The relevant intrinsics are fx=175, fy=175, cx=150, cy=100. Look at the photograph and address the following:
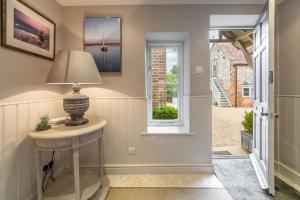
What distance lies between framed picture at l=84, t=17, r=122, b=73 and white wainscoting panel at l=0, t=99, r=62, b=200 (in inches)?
35.5

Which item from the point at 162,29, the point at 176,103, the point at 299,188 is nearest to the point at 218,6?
the point at 162,29

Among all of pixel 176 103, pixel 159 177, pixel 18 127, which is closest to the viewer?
pixel 18 127

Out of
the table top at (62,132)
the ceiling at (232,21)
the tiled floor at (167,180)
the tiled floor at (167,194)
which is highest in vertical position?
the ceiling at (232,21)

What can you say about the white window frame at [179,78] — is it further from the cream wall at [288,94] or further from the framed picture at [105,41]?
the cream wall at [288,94]

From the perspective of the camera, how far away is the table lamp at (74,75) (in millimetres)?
1610

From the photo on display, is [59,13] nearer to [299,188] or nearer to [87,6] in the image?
[87,6]

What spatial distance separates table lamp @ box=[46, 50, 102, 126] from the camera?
161 cm

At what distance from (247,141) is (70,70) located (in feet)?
10.3

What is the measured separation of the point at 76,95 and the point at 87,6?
52.3 inches

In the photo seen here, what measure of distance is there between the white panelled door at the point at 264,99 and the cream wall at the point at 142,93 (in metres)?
0.55

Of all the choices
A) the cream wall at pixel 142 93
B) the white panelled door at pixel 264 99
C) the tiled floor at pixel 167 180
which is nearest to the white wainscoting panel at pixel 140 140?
the cream wall at pixel 142 93

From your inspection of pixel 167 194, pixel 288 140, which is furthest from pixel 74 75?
pixel 288 140

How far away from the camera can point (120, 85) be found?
235cm

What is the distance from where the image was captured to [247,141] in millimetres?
3191
